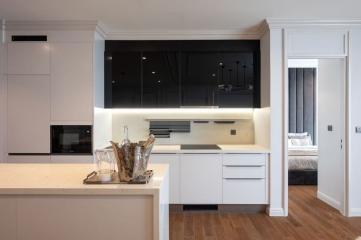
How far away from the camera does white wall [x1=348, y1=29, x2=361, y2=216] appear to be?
12.8ft

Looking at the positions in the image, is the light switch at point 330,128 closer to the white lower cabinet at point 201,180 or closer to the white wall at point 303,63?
the white lower cabinet at point 201,180

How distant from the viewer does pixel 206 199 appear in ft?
13.2

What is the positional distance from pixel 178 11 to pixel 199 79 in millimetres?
1151

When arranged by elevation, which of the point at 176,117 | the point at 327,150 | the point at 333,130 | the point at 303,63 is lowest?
the point at 327,150

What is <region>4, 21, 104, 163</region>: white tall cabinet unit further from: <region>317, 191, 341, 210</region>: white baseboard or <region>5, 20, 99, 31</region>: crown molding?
<region>317, 191, 341, 210</region>: white baseboard

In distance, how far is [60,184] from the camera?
6.13 feet

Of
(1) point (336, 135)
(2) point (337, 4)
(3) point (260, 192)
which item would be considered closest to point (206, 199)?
(3) point (260, 192)

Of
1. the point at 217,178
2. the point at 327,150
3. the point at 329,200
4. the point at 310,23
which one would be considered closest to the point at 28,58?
the point at 217,178

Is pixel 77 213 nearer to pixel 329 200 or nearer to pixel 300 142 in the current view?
pixel 329 200

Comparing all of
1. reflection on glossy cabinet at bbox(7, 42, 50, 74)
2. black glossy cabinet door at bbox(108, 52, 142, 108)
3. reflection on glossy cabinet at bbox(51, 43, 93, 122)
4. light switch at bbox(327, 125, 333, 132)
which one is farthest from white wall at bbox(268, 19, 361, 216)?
reflection on glossy cabinet at bbox(7, 42, 50, 74)

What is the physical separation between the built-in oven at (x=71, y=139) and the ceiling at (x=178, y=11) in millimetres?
1436

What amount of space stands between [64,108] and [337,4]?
3.60m

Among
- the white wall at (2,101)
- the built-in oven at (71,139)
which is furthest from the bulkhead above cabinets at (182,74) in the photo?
the white wall at (2,101)

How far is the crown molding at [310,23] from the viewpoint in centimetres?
382
